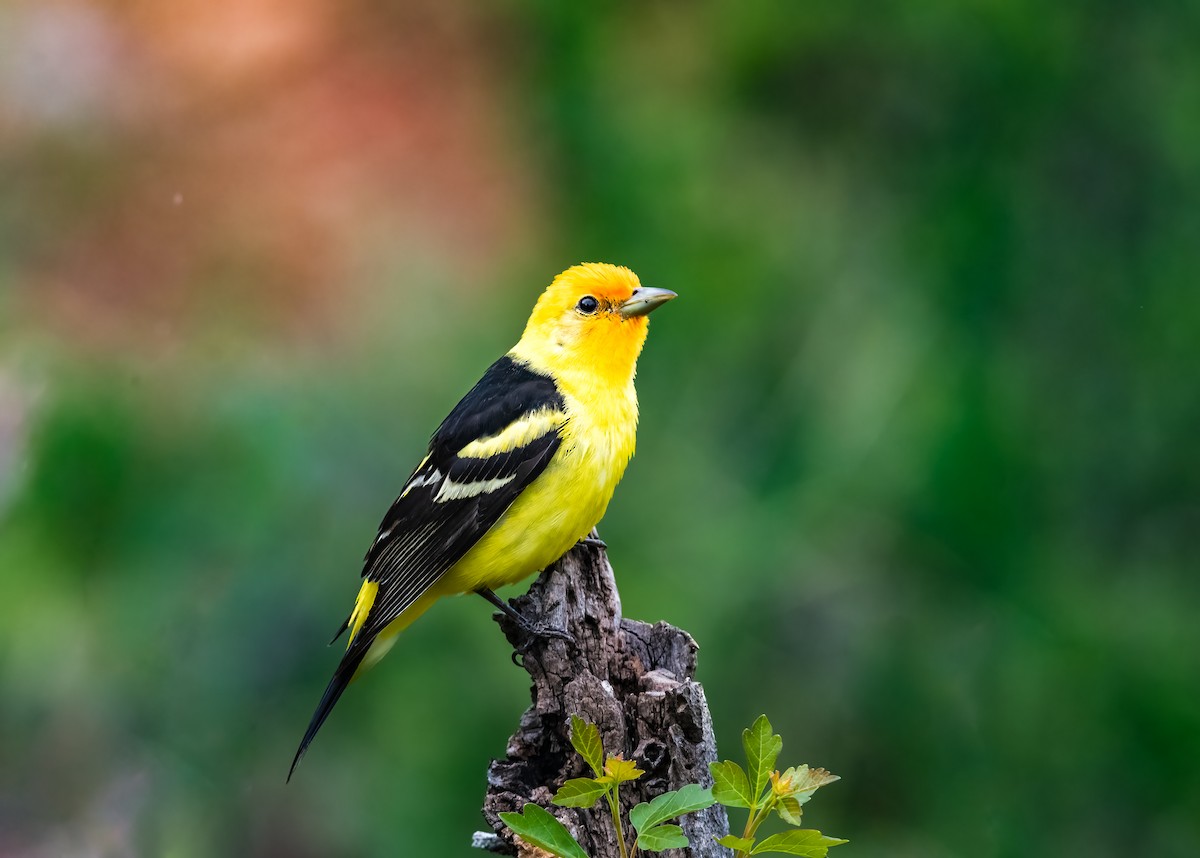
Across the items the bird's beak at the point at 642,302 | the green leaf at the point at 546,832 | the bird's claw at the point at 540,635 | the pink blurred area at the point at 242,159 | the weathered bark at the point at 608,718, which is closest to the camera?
the green leaf at the point at 546,832

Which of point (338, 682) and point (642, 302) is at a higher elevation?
point (642, 302)

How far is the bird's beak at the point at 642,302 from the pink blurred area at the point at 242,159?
1.63 m

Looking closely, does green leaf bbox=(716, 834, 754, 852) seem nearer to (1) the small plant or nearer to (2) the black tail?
(1) the small plant

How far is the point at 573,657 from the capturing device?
120 inches

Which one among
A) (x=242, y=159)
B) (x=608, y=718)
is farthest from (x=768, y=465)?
(x=242, y=159)

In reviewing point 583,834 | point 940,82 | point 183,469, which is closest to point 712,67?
point 940,82

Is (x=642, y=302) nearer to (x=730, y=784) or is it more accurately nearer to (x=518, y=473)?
(x=518, y=473)

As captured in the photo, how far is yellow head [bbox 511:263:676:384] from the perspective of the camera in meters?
3.94

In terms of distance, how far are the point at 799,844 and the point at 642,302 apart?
216cm

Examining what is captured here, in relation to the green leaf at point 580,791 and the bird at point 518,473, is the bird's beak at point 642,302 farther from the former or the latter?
the green leaf at point 580,791

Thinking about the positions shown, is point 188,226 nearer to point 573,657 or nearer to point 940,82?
point 940,82

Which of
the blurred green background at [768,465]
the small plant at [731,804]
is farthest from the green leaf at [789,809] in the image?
the blurred green background at [768,465]

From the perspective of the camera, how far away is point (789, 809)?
2029 mm

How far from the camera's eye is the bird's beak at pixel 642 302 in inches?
154
